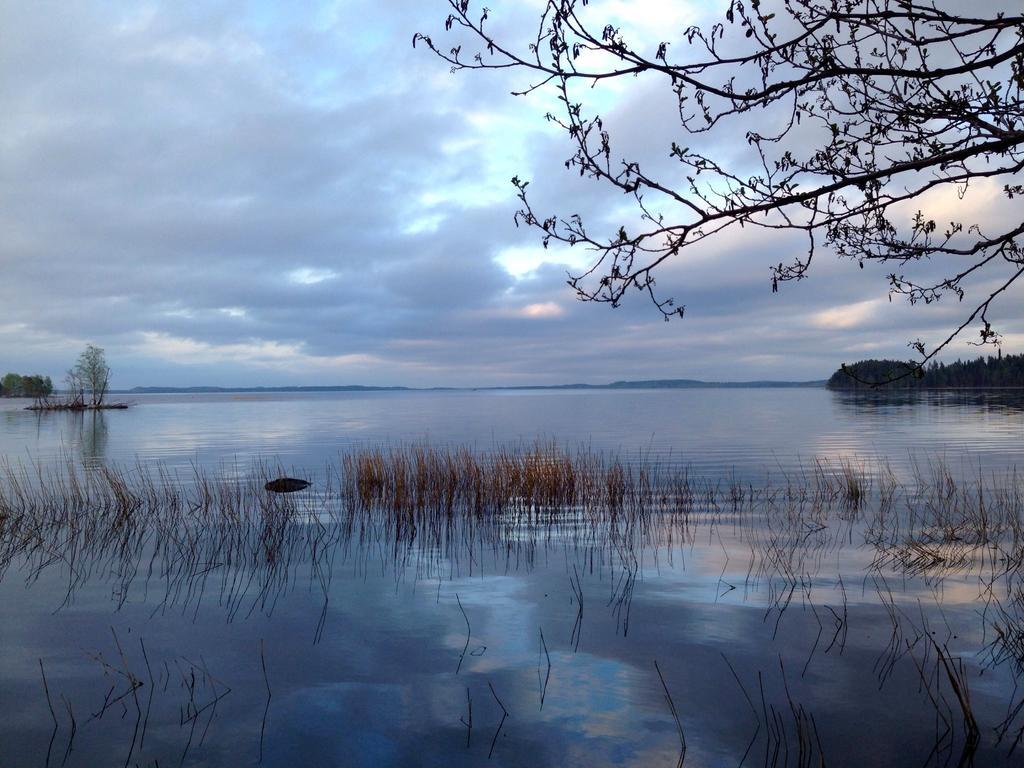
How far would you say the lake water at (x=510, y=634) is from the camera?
5270 millimetres

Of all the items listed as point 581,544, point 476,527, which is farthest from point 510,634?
point 476,527

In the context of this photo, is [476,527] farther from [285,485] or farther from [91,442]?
[91,442]

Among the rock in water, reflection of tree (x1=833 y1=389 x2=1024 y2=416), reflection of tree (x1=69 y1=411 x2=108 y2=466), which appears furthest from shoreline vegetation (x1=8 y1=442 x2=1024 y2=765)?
reflection of tree (x1=833 y1=389 x2=1024 y2=416)

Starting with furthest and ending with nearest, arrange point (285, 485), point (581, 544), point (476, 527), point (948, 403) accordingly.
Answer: point (948, 403) < point (285, 485) < point (476, 527) < point (581, 544)

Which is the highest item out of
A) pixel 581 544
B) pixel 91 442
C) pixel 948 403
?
pixel 91 442

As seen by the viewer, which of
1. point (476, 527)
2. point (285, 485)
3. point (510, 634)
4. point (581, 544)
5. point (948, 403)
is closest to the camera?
point (510, 634)

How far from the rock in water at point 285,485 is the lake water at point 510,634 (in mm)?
2621

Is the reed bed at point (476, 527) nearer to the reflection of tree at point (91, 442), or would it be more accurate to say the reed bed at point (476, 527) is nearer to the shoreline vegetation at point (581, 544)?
the shoreline vegetation at point (581, 544)

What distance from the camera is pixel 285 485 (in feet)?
59.7

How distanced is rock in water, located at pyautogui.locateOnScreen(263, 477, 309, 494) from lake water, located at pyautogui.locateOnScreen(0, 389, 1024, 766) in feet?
8.60

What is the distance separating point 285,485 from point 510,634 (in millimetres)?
12262

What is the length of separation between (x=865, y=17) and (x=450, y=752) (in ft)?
17.6

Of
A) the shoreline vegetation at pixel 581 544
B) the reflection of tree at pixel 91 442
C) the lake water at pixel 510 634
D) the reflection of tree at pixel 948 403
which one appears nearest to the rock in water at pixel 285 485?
the shoreline vegetation at pixel 581 544

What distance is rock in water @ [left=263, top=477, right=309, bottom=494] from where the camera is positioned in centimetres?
1783
